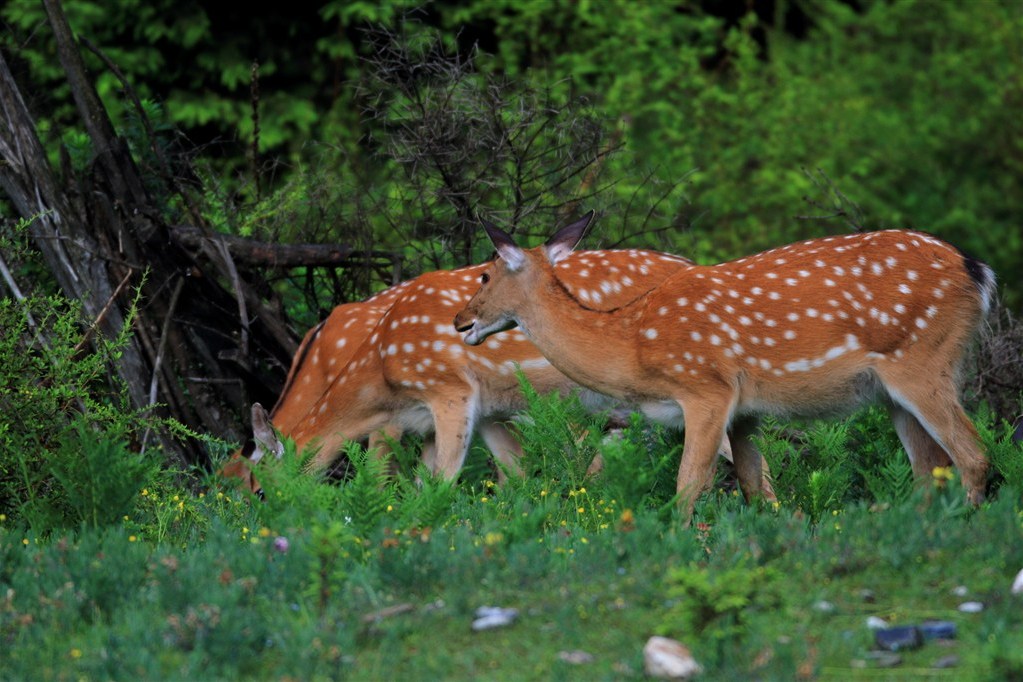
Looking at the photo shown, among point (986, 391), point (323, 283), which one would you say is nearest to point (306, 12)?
point (323, 283)

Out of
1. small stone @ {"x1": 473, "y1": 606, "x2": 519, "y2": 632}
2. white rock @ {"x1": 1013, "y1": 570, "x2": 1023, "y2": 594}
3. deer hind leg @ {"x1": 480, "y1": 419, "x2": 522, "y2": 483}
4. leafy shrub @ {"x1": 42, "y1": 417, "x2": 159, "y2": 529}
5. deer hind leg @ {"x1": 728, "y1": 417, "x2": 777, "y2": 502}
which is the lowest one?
deer hind leg @ {"x1": 480, "y1": 419, "x2": 522, "y2": 483}

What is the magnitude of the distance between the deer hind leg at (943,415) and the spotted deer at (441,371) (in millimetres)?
1732

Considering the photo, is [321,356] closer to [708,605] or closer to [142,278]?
[142,278]

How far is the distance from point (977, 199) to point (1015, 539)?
11387 mm

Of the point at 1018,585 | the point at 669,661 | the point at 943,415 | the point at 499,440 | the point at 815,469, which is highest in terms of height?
the point at 669,661

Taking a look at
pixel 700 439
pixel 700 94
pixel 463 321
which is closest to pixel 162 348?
pixel 463 321

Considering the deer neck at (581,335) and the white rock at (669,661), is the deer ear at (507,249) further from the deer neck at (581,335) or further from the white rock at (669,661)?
the white rock at (669,661)

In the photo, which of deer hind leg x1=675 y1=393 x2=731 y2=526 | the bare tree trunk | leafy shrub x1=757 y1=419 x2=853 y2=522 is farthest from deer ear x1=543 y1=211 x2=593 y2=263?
the bare tree trunk

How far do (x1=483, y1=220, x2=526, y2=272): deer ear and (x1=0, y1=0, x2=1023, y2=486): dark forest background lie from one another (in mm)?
1639

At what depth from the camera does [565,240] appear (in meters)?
7.39

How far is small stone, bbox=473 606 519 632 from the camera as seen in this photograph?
479cm

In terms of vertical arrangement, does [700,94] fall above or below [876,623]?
below

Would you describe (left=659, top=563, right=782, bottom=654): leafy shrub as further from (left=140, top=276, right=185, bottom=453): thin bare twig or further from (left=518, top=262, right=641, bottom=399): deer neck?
(left=140, top=276, right=185, bottom=453): thin bare twig

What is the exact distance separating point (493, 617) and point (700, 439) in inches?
88.0
